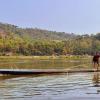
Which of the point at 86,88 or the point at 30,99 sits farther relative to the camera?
the point at 86,88

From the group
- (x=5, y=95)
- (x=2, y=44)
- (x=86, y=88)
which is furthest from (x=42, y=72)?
(x=2, y=44)

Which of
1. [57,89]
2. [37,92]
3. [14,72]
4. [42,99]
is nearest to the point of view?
[42,99]

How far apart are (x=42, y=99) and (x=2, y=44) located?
182m

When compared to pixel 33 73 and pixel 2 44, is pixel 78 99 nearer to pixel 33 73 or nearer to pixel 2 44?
pixel 33 73

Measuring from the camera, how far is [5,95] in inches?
830

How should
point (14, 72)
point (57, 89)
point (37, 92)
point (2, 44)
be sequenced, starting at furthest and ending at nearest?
point (2, 44) → point (14, 72) → point (57, 89) → point (37, 92)

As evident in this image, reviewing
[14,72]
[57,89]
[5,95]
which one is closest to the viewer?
[5,95]

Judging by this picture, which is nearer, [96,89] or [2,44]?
[96,89]

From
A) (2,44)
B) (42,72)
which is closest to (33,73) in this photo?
(42,72)

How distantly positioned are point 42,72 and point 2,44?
163m

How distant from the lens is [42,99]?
64.1 feet

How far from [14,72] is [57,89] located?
45.0ft

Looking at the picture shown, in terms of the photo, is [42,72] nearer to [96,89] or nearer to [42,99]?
[96,89]

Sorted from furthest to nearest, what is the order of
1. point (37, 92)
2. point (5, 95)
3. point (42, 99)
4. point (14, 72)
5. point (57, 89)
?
1. point (14, 72)
2. point (57, 89)
3. point (37, 92)
4. point (5, 95)
5. point (42, 99)
